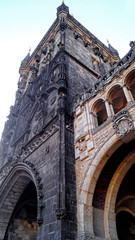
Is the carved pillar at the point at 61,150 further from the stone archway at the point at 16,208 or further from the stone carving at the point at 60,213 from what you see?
the stone archway at the point at 16,208

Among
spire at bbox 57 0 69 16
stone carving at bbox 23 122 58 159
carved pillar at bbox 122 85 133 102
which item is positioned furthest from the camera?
spire at bbox 57 0 69 16

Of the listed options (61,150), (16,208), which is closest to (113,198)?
(61,150)

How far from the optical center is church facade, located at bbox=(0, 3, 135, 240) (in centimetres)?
700

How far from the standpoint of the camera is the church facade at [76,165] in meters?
7.00

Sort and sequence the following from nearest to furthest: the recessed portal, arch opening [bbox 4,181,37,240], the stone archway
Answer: the recessed portal < the stone archway < arch opening [bbox 4,181,37,240]

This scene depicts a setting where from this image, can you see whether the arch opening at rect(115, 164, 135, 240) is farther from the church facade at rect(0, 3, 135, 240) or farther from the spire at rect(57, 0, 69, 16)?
the spire at rect(57, 0, 69, 16)

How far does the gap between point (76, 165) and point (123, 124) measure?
279 centimetres

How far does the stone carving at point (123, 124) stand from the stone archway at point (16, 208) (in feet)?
19.8

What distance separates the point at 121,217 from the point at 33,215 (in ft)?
18.8

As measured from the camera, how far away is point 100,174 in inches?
307

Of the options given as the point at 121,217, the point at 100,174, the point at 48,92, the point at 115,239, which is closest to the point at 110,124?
the point at 100,174

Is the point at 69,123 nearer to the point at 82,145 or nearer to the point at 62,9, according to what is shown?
the point at 82,145

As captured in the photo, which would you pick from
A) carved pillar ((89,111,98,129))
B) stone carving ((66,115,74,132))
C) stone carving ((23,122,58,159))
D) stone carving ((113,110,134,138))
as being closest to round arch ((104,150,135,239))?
stone carving ((113,110,134,138))

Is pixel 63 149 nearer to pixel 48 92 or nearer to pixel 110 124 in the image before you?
pixel 110 124
